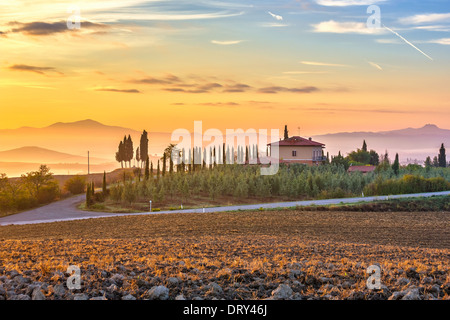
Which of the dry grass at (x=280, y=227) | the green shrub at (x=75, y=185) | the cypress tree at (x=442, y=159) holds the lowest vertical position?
the dry grass at (x=280, y=227)

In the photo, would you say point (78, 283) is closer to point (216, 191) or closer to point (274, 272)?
point (274, 272)

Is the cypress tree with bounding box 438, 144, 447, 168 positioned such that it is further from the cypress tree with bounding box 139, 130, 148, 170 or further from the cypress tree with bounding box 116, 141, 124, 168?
the cypress tree with bounding box 116, 141, 124, 168

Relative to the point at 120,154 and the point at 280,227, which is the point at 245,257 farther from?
the point at 120,154

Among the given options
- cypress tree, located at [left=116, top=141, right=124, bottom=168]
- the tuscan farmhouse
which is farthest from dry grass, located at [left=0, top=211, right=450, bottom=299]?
cypress tree, located at [left=116, top=141, right=124, bottom=168]

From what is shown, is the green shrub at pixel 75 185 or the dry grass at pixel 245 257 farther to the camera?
the green shrub at pixel 75 185

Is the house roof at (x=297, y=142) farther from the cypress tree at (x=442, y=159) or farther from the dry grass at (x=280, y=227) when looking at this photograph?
the dry grass at (x=280, y=227)

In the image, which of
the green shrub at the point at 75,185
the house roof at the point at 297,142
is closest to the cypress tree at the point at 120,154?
the green shrub at the point at 75,185

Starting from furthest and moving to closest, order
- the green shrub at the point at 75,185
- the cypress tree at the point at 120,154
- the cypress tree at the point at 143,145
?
the cypress tree at the point at 120,154 < the cypress tree at the point at 143,145 < the green shrub at the point at 75,185

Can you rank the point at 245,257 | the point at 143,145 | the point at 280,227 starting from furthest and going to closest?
1. the point at 143,145
2. the point at 280,227
3. the point at 245,257

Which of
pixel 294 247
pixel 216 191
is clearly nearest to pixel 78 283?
pixel 294 247

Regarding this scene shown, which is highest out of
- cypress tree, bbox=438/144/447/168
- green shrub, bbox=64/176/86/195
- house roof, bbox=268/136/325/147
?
house roof, bbox=268/136/325/147

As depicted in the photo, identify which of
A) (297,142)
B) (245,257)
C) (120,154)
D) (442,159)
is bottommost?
(245,257)

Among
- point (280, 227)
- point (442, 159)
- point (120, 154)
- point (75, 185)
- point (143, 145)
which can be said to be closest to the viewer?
point (280, 227)

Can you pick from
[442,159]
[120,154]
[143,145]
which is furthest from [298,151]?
[120,154]
